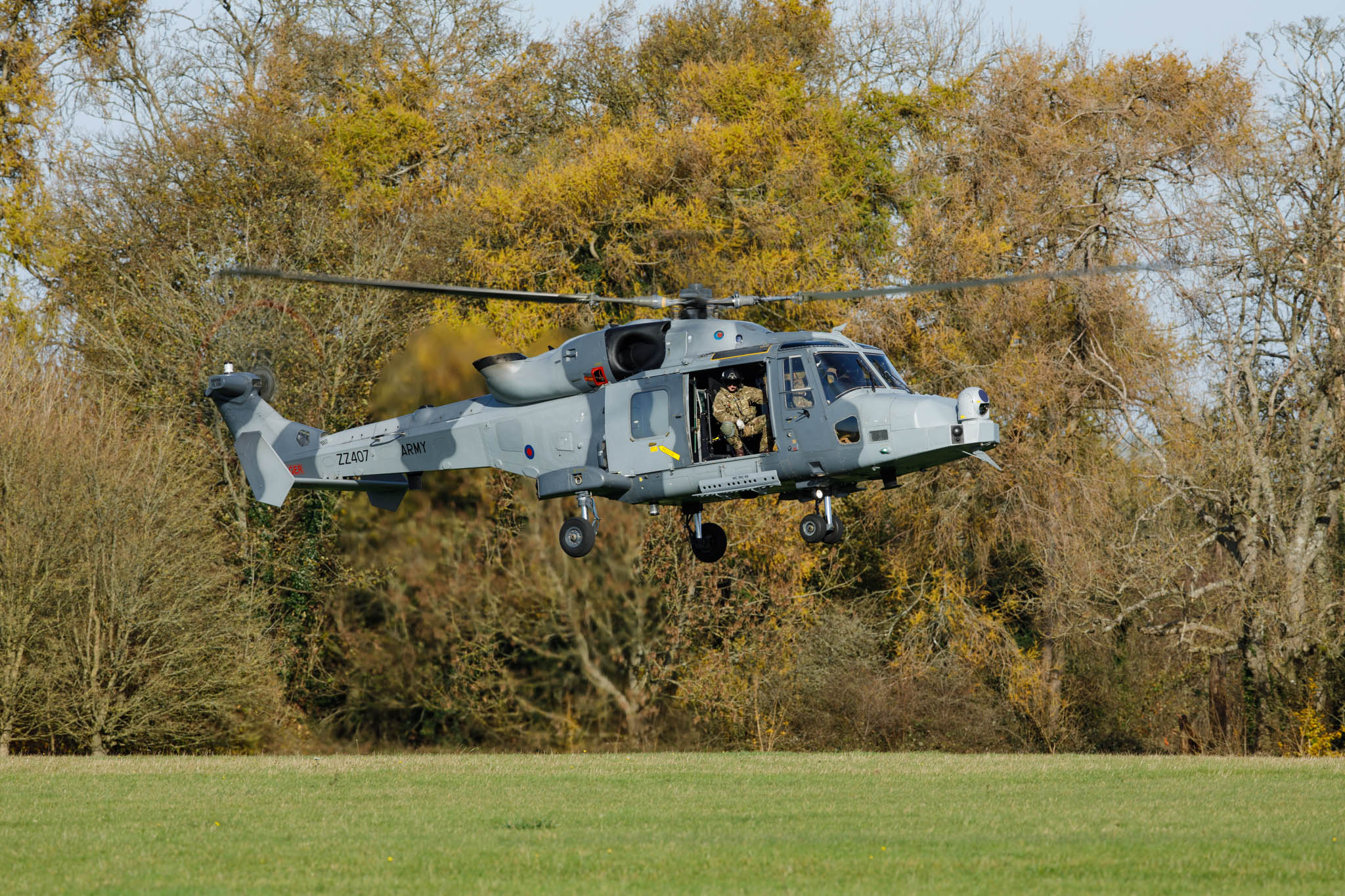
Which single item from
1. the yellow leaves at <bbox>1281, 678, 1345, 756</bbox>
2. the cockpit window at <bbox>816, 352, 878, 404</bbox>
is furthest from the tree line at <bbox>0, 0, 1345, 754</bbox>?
the cockpit window at <bbox>816, 352, 878, 404</bbox>

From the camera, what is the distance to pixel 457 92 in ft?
129

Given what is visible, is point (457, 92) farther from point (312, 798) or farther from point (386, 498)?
point (312, 798)

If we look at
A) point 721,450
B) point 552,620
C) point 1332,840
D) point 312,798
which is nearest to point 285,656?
point 552,620

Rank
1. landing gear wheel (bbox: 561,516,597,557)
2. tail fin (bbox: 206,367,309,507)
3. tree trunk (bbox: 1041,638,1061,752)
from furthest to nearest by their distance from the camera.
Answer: tree trunk (bbox: 1041,638,1061,752) → tail fin (bbox: 206,367,309,507) → landing gear wheel (bbox: 561,516,597,557)

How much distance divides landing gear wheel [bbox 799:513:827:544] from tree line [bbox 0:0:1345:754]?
8.89m

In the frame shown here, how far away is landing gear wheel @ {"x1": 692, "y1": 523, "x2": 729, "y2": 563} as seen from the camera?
18.5 m

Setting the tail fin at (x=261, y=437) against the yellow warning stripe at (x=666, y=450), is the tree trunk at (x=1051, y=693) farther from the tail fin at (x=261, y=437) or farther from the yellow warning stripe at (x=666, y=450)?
the tail fin at (x=261, y=437)

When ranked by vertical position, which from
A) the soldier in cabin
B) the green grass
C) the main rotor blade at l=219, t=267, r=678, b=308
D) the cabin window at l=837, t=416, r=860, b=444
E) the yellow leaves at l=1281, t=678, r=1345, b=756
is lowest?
the yellow leaves at l=1281, t=678, r=1345, b=756

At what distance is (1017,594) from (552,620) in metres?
10.7

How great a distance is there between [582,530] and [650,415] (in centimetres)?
162

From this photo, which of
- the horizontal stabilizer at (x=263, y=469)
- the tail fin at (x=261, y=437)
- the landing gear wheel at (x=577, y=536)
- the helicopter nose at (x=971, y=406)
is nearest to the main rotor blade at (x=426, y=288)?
the landing gear wheel at (x=577, y=536)

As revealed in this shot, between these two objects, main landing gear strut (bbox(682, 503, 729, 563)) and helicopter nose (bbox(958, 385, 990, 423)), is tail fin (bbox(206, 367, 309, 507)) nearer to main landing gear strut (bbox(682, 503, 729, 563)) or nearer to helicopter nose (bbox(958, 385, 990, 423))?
main landing gear strut (bbox(682, 503, 729, 563))

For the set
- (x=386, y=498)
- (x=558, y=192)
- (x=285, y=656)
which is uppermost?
(x=558, y=192)

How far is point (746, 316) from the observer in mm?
32844
